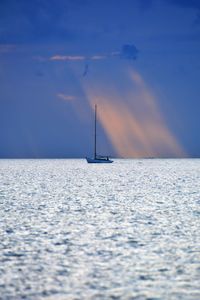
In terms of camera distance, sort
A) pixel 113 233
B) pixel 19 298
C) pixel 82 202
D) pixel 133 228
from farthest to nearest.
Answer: pixel 82 202 < pixel 133 228 < pixel 113 233 < pixel 19 298

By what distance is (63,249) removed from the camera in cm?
2016

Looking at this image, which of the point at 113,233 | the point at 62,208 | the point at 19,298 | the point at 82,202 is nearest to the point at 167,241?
the point at 113,233

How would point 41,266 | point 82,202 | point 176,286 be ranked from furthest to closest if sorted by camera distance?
point 82,202
point 41,266
point 176,286

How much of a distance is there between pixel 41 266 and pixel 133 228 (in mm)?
9729

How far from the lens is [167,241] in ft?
72.6

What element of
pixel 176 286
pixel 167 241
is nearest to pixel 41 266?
pixel 176 286

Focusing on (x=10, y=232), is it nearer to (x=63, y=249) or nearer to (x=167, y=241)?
(x=63, y=249)

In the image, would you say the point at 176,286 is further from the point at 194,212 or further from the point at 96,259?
the point at 194,212

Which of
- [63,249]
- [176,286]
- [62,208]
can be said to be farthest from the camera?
[62,208]

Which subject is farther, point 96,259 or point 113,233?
point 113,233

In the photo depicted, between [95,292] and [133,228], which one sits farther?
[133,228]

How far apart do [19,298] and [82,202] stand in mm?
29496

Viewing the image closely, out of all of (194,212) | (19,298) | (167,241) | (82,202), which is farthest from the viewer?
(82,202)

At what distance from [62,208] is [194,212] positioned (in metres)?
9.46
